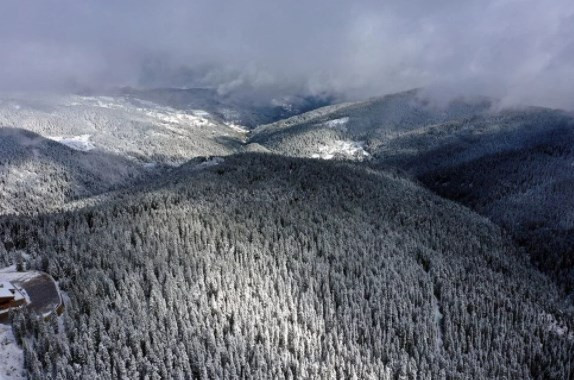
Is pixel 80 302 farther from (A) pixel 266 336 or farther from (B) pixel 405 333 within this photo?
(B) pixel 405 333

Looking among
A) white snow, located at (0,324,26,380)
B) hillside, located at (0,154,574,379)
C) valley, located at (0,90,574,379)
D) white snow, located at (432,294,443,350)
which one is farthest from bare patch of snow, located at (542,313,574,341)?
white snow, located at (0,324,26,380)

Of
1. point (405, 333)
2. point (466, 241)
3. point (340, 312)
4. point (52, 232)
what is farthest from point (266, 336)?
point (466, 241)

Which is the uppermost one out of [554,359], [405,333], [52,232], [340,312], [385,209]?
[52,232]

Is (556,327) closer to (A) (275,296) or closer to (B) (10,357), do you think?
(A) (275,296)

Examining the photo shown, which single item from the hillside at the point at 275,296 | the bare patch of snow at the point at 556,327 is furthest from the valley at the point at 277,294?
the bare patch of snow at the point at 556,327

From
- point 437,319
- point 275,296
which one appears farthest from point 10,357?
point 437,319

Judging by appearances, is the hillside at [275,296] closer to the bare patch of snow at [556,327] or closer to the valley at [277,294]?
the valley at [277,294]
